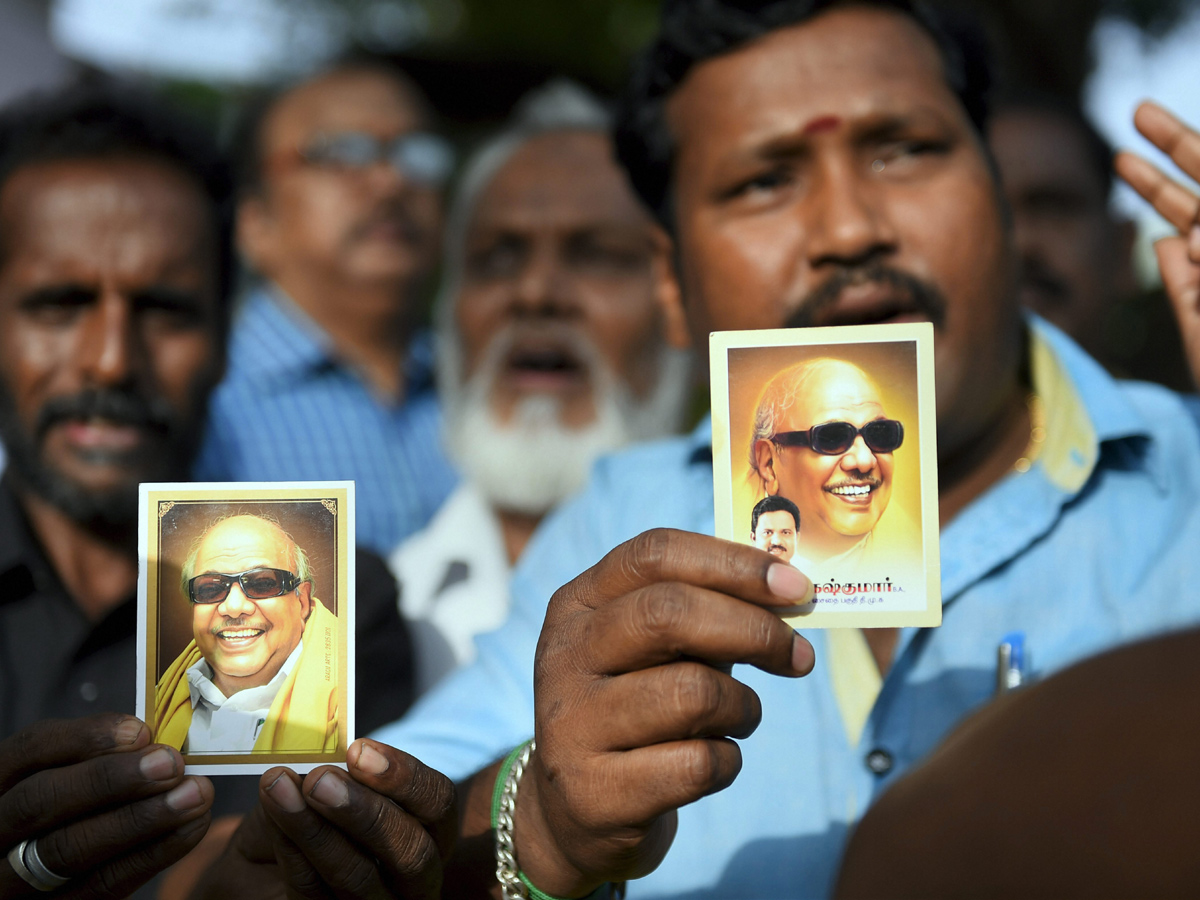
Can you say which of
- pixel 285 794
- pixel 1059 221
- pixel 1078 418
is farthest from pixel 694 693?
pixel 1059 221

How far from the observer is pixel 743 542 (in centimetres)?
142

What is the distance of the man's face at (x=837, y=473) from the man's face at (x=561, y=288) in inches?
105

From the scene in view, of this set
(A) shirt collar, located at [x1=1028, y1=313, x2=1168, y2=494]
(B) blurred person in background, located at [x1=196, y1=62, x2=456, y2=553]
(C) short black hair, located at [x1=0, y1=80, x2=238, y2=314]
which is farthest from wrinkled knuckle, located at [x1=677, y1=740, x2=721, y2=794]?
(B) blurred person in background, located at [x1=196, y1=62, x2=456, y2=553]

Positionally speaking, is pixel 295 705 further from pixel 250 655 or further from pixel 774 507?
pixel 774 507

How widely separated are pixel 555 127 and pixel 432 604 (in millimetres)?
2206

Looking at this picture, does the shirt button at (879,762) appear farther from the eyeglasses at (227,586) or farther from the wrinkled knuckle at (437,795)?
the eyeglasses at (227,586)

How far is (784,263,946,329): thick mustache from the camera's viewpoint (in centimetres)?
196

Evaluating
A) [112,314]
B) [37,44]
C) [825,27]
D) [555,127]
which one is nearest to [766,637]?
[825,27]

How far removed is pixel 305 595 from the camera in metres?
1.50

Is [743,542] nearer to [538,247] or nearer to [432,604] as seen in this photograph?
[432,604]

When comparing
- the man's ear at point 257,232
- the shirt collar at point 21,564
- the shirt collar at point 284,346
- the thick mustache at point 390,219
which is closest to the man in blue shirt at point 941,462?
the shirt collar at point 21,564

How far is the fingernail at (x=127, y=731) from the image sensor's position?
1426 mm

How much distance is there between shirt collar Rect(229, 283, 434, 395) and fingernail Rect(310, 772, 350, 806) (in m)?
3.27

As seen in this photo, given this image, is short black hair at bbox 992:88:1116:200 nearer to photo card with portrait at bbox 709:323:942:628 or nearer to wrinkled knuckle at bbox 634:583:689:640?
photo card with portrait at bbox 709:323:942:628
